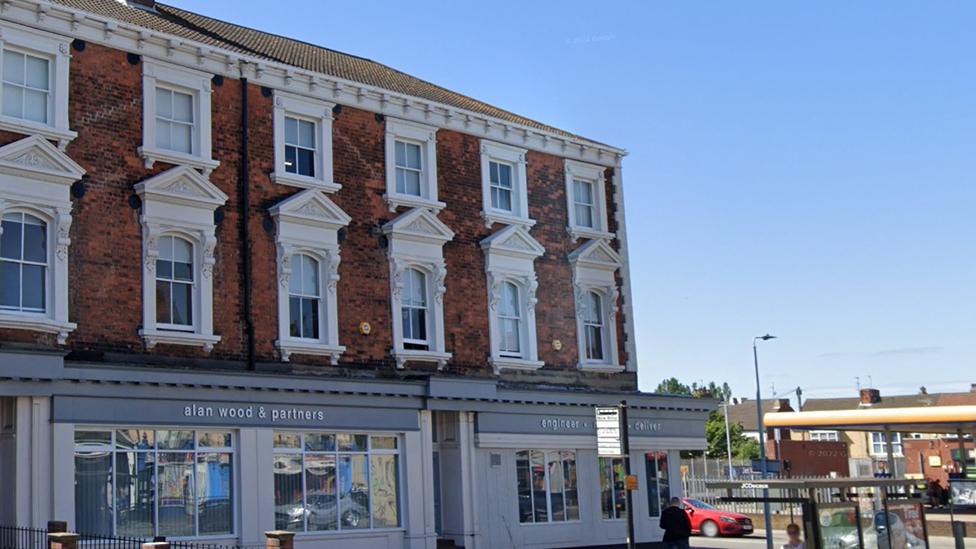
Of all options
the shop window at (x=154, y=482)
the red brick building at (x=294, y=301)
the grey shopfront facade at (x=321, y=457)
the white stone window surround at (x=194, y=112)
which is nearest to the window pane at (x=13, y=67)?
the red brick building at (x=294, y=301)

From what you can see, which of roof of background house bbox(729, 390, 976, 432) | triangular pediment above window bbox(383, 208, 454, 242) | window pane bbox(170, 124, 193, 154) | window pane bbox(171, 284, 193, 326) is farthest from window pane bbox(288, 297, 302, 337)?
roof of background house bbox(729, 390, 976, 432)

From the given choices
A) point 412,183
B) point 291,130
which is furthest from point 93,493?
point 412,183

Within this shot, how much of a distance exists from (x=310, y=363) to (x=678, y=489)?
12.2 metres

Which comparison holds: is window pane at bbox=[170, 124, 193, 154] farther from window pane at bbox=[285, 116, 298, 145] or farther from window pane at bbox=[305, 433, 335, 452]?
window pane at bbox=[305, 433, 335, 452]

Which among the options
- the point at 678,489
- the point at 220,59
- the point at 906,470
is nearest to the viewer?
the point at 220,59

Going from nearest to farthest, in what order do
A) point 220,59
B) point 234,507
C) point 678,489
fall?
point 234,507 → point 220,59 → point 678,489

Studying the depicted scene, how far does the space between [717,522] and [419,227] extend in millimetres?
15569

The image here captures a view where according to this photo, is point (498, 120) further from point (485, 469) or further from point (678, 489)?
point (678, 489)

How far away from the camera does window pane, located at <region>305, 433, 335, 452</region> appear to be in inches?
957

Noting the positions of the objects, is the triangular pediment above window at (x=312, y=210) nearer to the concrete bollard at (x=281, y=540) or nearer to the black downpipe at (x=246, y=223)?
the black downpipe at (x=246, y=223)

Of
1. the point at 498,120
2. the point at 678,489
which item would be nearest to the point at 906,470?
the point at 678,489

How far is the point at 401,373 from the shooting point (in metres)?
26.2

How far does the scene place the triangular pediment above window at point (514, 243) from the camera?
28656 mm

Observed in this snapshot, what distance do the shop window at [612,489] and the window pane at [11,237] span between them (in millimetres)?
15545
